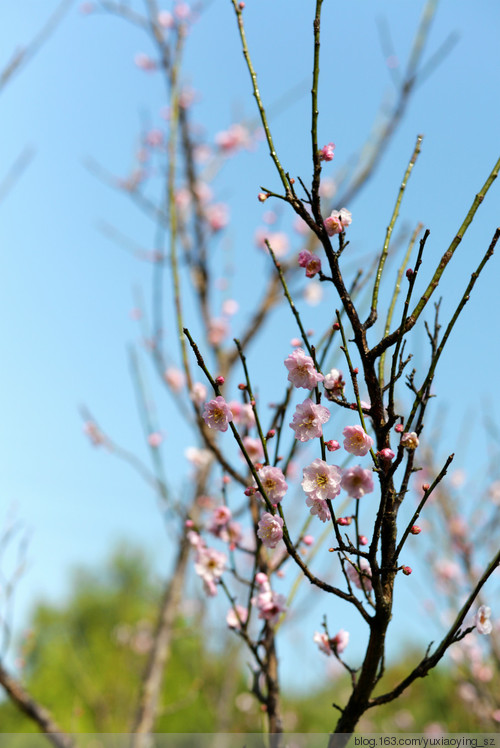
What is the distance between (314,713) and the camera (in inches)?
388

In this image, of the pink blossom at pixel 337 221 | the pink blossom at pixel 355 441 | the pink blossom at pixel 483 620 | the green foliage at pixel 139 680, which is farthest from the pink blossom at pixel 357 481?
the green foliage at pixel 139 680

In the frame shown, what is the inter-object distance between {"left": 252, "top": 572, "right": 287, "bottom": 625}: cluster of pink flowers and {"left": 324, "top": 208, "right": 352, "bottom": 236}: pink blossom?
0.92 metres

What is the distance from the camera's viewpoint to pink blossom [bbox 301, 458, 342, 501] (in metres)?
1.11

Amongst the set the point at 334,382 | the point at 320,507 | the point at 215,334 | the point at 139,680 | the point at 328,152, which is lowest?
the point at 139,680

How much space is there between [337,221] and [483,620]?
0.97m

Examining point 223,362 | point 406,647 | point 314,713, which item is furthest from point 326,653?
point 314,713

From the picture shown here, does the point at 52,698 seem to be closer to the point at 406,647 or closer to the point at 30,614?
the point at 30,614

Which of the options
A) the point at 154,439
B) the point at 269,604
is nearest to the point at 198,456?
the point at 154,439

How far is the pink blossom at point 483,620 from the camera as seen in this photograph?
129 cm

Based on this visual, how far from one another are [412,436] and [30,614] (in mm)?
24690

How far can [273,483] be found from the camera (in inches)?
46.7

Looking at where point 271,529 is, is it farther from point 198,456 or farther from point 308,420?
point 198,456

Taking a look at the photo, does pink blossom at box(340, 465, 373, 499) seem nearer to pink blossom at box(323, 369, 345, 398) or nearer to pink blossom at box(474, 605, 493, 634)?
pink blossom at box(323, 369, 345, 398)

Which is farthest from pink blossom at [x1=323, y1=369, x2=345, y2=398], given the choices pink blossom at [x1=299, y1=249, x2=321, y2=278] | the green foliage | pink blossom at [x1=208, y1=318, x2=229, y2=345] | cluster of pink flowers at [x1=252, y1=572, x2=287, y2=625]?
pink blossom at [x1=208, y1=318, x2=229, y2=345]
